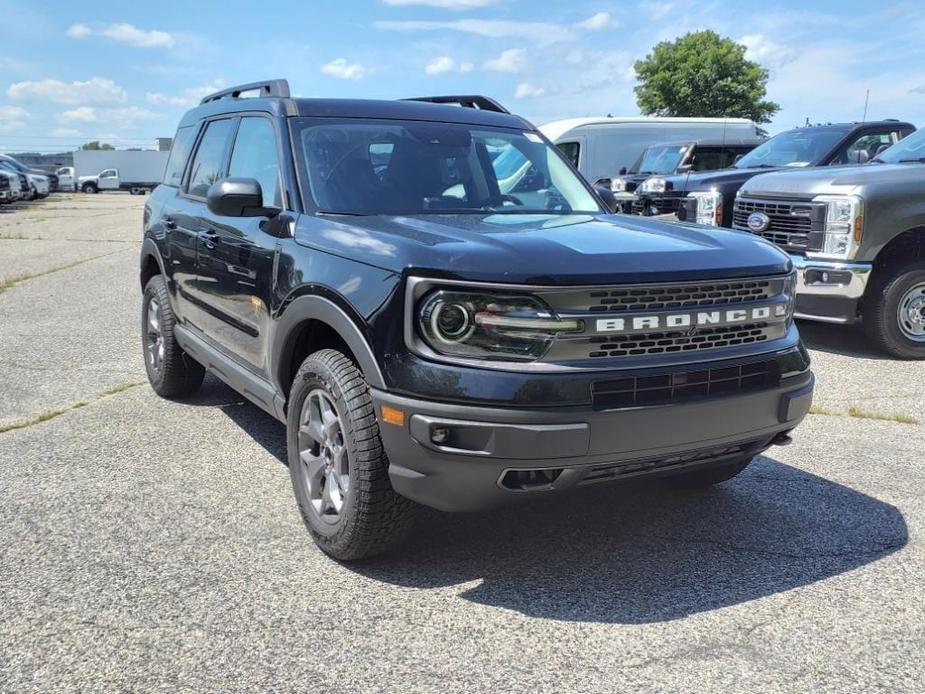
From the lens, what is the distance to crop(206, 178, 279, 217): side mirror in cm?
388

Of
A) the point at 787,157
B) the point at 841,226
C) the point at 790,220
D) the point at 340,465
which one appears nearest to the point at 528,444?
the point at 340,465

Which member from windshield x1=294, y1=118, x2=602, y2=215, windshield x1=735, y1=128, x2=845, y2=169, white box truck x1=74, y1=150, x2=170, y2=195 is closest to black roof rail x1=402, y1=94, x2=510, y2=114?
windshield x1=294, y1=118, x2=602, y2=215

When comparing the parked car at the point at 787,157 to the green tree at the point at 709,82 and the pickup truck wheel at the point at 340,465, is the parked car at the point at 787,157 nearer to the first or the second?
the pickup truck wheel at the point at 340,465

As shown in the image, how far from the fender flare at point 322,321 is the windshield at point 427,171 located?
0.53m

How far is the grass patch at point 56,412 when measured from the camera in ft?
17.1

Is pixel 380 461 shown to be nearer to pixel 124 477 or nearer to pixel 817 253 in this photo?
pixel 124 477

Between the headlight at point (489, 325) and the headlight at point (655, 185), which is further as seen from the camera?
the headlight at point (655, 185)

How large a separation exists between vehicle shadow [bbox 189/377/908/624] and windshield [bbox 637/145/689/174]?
37.0ft

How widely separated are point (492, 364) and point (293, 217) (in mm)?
1409

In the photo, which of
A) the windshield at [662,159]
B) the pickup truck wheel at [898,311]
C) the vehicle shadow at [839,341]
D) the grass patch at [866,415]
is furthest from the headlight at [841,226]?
the windshield at [662,159]

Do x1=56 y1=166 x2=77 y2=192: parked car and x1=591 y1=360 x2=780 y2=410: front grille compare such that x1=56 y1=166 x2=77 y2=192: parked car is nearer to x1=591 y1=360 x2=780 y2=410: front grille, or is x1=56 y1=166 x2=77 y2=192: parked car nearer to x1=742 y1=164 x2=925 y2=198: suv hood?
x1=742 y1=164 x2=925 y2=198: suv hood

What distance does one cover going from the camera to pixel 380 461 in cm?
309

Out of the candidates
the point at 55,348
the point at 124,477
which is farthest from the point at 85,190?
the point at 124,477

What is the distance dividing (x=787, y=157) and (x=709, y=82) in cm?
4900
